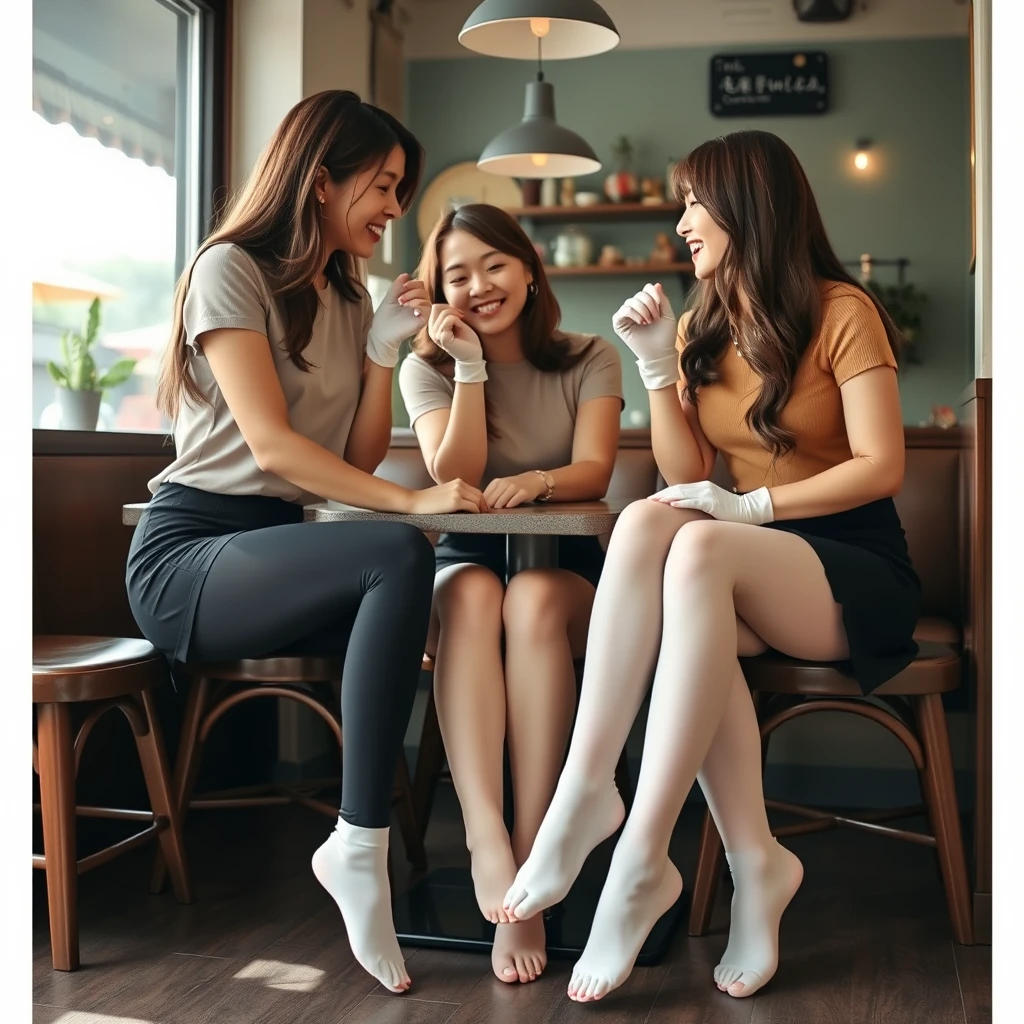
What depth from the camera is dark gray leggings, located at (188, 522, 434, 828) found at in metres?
1.72

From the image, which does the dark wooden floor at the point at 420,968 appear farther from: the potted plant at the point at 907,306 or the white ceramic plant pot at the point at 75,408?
the potted plant at the point at 907,306

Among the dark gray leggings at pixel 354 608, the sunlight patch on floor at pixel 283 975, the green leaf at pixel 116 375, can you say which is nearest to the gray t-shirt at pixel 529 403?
the dark gray leggings at pixel 354 608

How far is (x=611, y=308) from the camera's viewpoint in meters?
5.81

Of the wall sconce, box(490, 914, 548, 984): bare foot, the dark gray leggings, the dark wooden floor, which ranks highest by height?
the wall sconce

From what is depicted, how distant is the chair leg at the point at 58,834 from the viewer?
1831 mm

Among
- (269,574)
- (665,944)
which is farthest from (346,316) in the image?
(665,944)

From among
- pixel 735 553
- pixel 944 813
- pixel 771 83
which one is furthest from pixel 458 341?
pixel 771 83

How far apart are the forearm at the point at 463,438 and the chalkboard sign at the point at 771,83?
12.7 ft

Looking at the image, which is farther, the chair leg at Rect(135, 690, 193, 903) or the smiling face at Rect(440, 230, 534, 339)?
the smiling face at Rect(440, 230, 534, 339)

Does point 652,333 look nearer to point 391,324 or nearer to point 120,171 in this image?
point 391,324

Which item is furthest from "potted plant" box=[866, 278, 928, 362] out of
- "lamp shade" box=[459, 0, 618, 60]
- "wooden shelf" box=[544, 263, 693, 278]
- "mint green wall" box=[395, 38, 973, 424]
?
"lamp shade" box=[459, 0, 618, 60]

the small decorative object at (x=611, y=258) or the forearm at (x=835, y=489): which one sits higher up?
the small decorative object at (x=611, y=258)

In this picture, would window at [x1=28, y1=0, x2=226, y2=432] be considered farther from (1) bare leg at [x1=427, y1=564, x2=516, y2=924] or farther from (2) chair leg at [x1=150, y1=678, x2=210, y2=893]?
(1) bare leg at [x1=427, y1=564, x2=516, y2=924]

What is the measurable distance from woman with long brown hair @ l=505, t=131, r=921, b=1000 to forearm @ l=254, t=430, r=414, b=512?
0.40 meters
